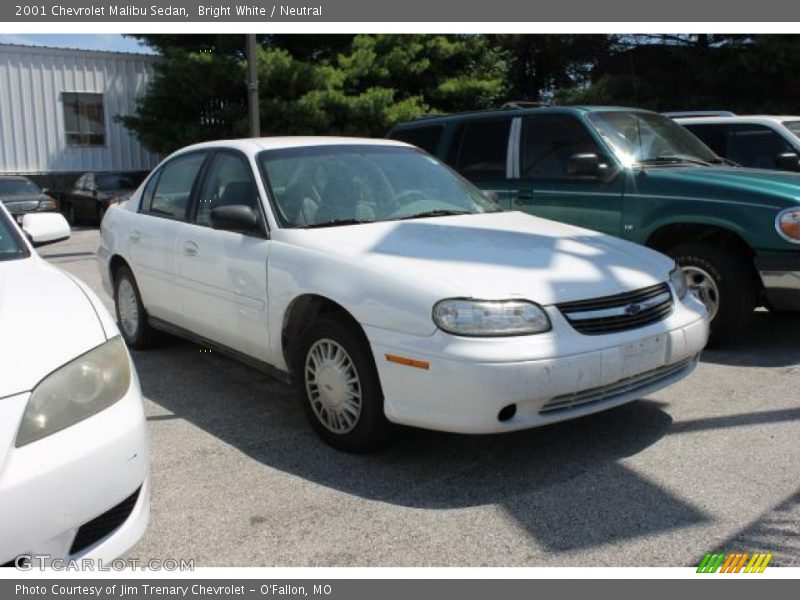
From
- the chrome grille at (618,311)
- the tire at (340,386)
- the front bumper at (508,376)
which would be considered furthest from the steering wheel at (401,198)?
the chrome grille at (618,311)

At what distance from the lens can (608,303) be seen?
3701 millimetres

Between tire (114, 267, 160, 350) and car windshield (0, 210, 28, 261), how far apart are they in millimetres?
1907

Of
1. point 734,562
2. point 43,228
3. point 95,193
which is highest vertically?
point 43,228

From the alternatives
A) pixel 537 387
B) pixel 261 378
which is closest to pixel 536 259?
pixel 537 387

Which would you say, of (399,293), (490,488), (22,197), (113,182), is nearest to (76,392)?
(399,293)

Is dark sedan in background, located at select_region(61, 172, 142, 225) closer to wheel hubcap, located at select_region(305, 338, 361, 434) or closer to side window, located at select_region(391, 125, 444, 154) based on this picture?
side window, located at select_region(391, 125, 444, 154)

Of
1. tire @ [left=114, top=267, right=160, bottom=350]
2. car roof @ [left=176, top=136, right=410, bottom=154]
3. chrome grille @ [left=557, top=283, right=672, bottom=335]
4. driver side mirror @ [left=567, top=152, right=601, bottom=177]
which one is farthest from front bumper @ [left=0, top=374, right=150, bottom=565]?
driver side mirror @ [left=567, top=152, right=601, bottom=177]

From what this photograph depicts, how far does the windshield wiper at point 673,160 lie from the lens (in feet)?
20.6

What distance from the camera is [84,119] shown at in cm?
2188

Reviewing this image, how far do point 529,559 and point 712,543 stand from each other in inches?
28.5

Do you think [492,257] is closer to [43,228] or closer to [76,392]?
[76,392]

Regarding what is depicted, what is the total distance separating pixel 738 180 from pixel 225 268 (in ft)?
12.0

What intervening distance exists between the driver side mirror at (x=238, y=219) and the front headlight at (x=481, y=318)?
140 cm

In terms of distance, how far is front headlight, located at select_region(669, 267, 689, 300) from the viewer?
4.22 metres
